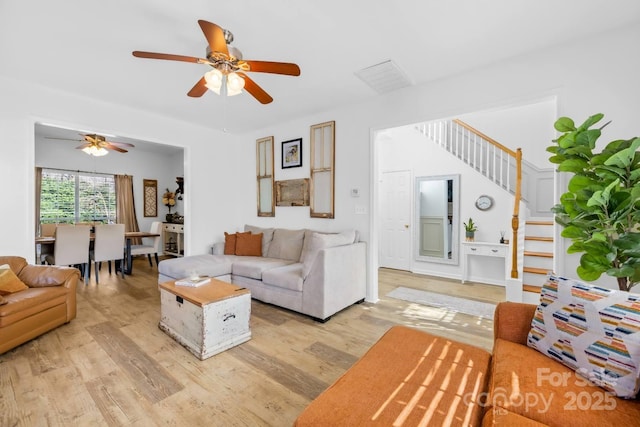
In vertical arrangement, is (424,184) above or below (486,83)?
below

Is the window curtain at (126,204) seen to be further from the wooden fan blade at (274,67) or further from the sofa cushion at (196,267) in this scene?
the wooden fan blade at (274,67)

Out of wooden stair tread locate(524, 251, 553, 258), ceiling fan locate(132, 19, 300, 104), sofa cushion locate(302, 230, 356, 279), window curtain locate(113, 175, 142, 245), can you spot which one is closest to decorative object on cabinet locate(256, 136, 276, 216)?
sofa cushion locate(302, 230, 356, 279)

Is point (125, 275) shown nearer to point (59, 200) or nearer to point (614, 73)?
point (59, 200)

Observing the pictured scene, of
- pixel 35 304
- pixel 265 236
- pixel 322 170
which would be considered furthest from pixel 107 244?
pixel 322 170

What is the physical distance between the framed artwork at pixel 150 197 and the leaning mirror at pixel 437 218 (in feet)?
20.7

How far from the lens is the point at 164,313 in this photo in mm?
2600

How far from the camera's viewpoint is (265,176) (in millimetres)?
4840

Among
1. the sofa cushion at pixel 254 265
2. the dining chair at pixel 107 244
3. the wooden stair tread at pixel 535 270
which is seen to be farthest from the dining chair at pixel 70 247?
the wooden stair tread at pixel 535 270

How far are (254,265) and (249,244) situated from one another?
2.56ft

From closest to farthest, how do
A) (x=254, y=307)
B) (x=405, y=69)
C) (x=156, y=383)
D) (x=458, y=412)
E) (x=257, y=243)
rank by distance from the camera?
(x=458, y=412) < (x=156, y=383) < (x=405, y=69) < (x=254, y=307) < (x=257, y=243)

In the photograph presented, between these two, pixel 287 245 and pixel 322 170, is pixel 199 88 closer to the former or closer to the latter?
pixel 322 170

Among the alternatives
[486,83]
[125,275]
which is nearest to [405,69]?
[486,83]

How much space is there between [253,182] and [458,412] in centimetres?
461

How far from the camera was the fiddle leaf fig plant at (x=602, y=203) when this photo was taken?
144 cm
